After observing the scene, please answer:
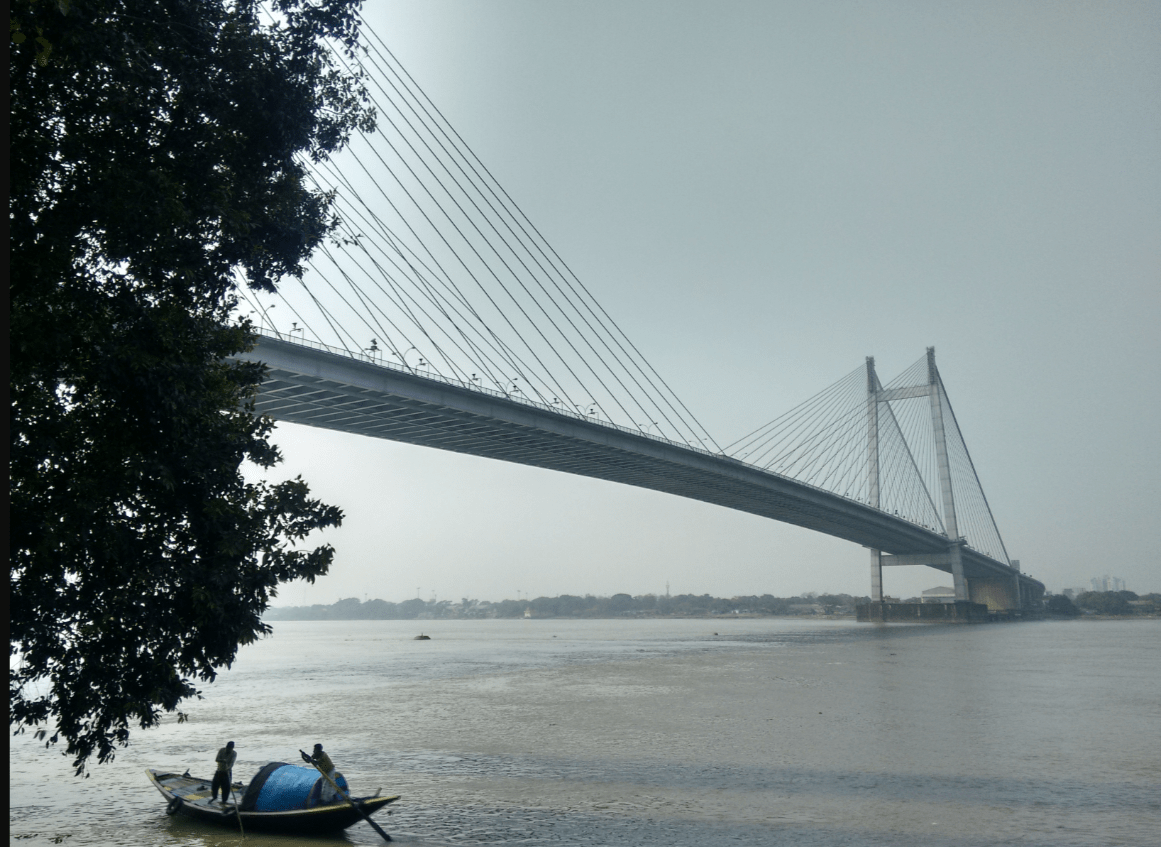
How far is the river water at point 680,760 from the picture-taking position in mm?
11812

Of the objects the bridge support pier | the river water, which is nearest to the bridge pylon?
the bridge support pier

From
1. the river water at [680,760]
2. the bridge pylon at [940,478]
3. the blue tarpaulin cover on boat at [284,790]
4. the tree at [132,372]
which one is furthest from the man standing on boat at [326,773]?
the bridge pylon at [940,478]

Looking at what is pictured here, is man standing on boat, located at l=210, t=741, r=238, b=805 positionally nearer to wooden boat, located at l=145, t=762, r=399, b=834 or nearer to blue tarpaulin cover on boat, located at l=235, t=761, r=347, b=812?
wooden boat, located at l=145, t=762, r=399, b=834

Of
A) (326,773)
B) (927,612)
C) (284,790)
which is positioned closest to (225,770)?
(284,790)

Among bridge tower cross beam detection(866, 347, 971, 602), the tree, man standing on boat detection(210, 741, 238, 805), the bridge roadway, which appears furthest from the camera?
bridge tower cross beam detection(866, 347, 971, 602)

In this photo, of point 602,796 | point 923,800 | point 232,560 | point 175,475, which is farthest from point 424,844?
point 923,800

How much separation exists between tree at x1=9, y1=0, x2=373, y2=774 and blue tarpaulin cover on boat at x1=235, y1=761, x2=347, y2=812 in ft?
12.5

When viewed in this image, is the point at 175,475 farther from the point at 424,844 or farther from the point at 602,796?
the point at 602,796

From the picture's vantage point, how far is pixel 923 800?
523 inches

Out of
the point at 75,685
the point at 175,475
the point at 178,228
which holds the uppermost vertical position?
the point at 178,228

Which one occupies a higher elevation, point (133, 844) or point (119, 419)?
point (119, 419)

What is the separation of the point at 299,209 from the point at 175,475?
3.42m

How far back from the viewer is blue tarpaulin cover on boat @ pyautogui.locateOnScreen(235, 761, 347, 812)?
1216 cm

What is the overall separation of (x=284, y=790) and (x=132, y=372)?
23.0ft
